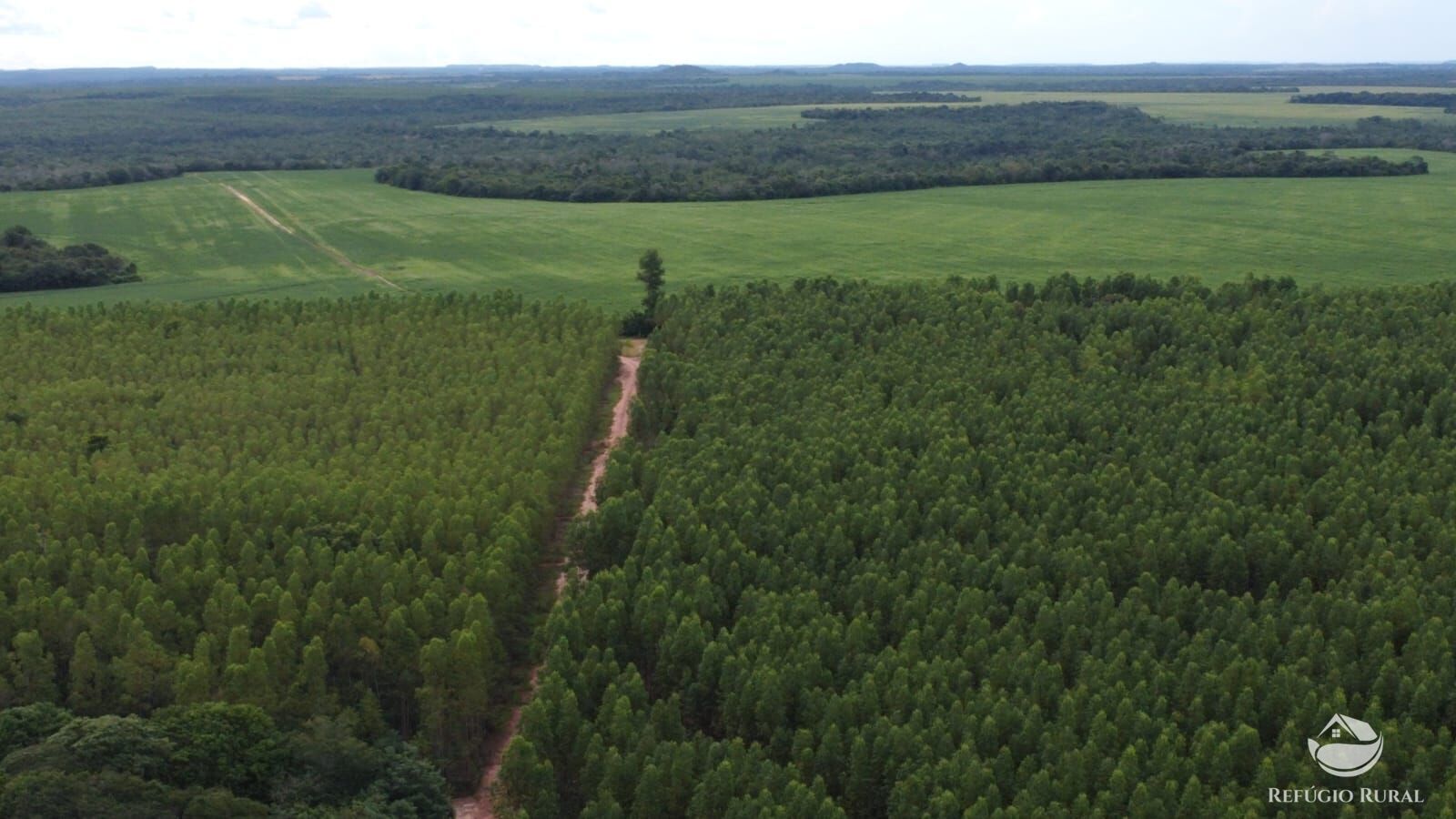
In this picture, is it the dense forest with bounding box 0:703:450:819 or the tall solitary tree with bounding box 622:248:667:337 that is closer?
the dense forest with bounding box 0:703:450:819

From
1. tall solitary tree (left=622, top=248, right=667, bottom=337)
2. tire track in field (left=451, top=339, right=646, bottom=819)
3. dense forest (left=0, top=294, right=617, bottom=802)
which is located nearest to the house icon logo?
tire track in field (left=451, top=339, right=646, bottom=819)

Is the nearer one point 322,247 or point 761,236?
point 322,247

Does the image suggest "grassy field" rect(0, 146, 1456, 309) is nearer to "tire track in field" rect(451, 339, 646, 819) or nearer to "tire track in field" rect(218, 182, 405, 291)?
"tire track in field" rect(218, 182, 405, 291)

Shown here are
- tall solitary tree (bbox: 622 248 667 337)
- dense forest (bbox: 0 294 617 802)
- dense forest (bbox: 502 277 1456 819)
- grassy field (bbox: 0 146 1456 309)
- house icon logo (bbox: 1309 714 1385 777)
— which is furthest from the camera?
grassy field (bbox: 0 146 1456 309)

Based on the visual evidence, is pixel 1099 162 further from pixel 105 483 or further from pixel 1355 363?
pixel 105 483

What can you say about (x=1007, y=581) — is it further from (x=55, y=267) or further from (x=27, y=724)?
(x=55, y=267)

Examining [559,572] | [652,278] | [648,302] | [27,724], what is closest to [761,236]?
[652,278]

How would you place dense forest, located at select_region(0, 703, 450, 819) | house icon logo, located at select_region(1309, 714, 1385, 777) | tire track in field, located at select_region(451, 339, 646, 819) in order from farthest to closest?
tire track in field, located at select_region(451, 339, 646, 819) < house icon logo, located at select_region(1309, 714, 1385, 777) < dense forest, located at select_region(0, 703, 450, 819)

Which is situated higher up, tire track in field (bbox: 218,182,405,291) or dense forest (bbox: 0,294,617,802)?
tire track in field (bbox: 218,182,405,291)
